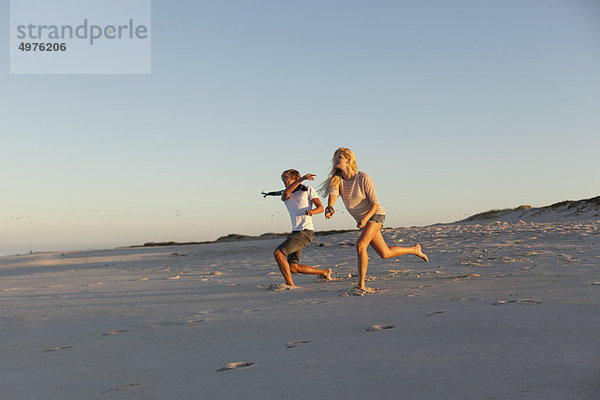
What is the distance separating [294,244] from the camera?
7.22 m

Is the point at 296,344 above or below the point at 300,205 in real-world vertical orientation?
below

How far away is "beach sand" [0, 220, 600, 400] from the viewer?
2.60m

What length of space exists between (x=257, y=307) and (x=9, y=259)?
820 inches

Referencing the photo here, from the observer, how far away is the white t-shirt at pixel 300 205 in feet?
23.8

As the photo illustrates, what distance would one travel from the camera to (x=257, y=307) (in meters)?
5.67

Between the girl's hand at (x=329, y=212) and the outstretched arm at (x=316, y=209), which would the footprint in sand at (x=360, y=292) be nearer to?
the girl's hand at (x=329, y=212)

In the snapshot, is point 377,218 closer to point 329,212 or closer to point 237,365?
point 329,212

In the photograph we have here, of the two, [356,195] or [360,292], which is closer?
[360,292]

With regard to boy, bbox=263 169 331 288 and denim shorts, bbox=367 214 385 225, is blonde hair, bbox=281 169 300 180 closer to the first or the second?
boy, bbox=263 169 331 288

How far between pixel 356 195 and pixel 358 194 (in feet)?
0.09

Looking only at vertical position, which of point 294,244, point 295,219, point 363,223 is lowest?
point 294,244

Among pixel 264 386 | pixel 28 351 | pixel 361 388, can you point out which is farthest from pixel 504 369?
pixel 28 351

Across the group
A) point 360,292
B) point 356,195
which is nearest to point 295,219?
point 356,195

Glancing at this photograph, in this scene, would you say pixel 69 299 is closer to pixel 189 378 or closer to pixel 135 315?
pixel 135 315
